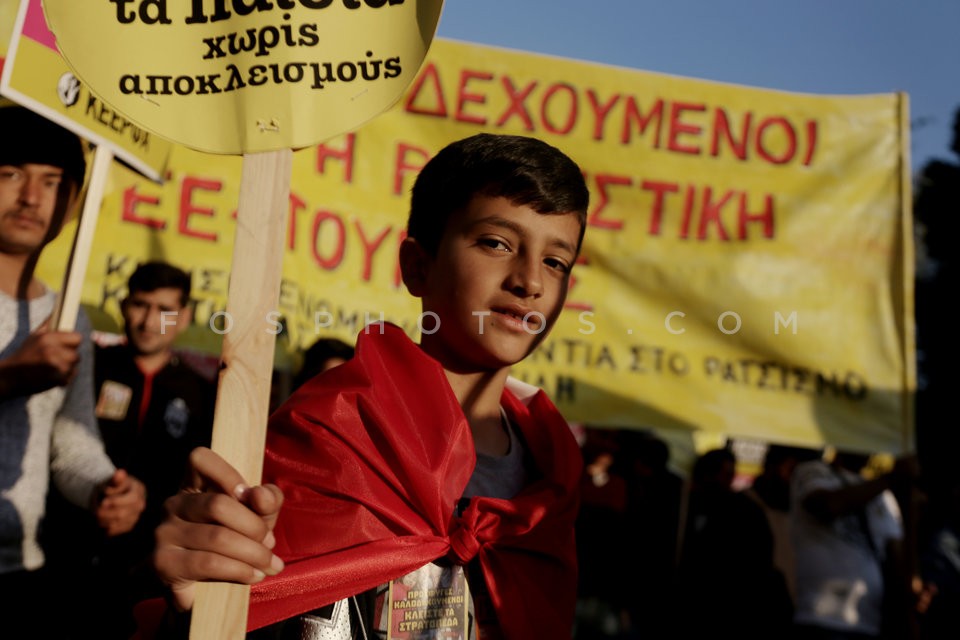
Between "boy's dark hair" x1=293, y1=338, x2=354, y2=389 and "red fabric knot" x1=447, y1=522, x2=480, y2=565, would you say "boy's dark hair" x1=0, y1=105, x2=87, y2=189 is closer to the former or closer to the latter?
"boy's dark hair" x1=293, y1=338, x2=354, y2=389

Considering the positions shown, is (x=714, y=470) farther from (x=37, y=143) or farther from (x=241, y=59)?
(x=241, y=59)

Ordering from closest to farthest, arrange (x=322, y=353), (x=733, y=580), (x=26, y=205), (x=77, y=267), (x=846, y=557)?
(x=77, y=267), (x=26, y=205), (x=322, y=353), (x=846, y=557), (x=733, y=580)

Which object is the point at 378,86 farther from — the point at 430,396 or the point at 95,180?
the point at 95,180

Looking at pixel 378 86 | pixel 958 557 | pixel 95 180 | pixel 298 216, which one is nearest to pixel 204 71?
pixel 378 86

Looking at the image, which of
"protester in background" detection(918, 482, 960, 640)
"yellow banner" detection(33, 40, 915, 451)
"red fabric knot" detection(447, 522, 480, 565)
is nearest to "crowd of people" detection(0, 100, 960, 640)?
"red fabric knot" detection(447, 522, 480, 565)

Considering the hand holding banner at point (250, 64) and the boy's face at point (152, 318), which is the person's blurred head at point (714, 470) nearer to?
the boy's face at point (152, 318)

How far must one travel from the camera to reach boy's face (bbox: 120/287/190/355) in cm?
432

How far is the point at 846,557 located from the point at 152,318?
143 inches

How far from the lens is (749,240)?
504 cm

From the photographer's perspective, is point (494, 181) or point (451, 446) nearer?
point (451, 446)

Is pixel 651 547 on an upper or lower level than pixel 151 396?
lower

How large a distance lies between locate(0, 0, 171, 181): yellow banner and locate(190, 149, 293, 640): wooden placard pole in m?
1.86

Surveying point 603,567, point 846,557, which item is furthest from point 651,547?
point 846,557

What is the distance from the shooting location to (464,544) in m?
1.85
